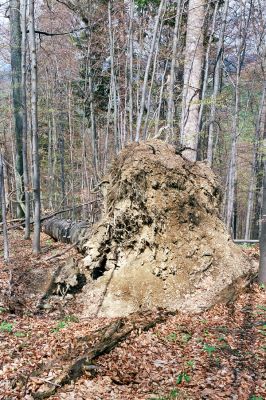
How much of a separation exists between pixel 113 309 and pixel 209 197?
3131mm

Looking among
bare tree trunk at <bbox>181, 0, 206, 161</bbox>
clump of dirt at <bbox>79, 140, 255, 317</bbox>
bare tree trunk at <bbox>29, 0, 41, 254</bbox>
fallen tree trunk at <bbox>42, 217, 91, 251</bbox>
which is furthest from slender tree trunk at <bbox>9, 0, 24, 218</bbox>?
clump of dirt at <bbox>79, 140, 255, 317</bbox>

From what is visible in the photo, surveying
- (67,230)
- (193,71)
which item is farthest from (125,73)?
(67,230)

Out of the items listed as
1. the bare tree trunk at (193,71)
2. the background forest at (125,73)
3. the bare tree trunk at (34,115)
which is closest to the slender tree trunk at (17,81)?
the background forest at (125,73)

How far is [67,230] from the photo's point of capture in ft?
35.0

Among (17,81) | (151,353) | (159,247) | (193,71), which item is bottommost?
(151,353)

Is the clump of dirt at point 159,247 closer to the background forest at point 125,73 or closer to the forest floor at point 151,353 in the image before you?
the forest floor at point 151,353

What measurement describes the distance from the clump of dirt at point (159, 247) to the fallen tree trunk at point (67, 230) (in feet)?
8.76

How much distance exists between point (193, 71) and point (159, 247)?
5.21 metres

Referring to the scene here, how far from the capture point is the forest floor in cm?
400

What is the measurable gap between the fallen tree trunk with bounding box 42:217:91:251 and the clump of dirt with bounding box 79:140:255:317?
267 centimetres

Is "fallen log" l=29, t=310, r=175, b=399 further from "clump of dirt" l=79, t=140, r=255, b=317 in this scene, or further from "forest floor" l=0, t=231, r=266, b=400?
"clump of dirt" l=79, t=140, r=255, b=317

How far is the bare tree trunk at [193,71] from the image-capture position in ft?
29.9

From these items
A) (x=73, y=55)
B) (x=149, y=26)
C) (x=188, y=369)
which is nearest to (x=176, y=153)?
(x=188, y=369)

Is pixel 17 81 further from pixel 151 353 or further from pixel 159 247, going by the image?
pixel 151 353
